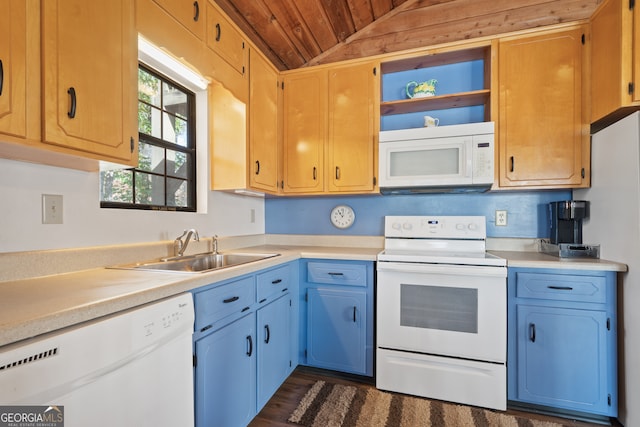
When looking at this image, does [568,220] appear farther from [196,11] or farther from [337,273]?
[196,11]

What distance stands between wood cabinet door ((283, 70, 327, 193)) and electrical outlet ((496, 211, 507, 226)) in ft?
4.54

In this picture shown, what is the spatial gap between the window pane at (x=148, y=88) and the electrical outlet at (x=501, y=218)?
8.29ft

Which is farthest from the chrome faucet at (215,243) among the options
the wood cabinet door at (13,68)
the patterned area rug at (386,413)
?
the wood cabinet door at (13,68)

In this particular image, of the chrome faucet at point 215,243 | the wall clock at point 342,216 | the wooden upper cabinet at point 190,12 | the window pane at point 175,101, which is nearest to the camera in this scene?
the wooden upper cabinet at point 190,12

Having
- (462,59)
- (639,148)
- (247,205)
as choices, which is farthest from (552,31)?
(247,205)

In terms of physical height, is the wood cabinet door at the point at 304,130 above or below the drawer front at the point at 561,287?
above

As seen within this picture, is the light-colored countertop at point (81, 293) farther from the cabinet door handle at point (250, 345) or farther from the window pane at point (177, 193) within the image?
the window pane at point (177, 193)

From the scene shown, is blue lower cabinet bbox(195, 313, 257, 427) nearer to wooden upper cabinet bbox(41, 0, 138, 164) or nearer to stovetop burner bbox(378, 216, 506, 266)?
wooden upper cabinet bbox(41, 0, 138, 164)

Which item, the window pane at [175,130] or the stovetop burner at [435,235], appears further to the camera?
the stovetop burner at [435,235]

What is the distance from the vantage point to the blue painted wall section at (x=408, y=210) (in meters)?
2.23

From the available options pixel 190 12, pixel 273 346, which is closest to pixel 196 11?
pixel 190 12

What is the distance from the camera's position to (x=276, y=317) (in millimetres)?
1843

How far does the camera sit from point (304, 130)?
8.21 ft

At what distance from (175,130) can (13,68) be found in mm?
1156
